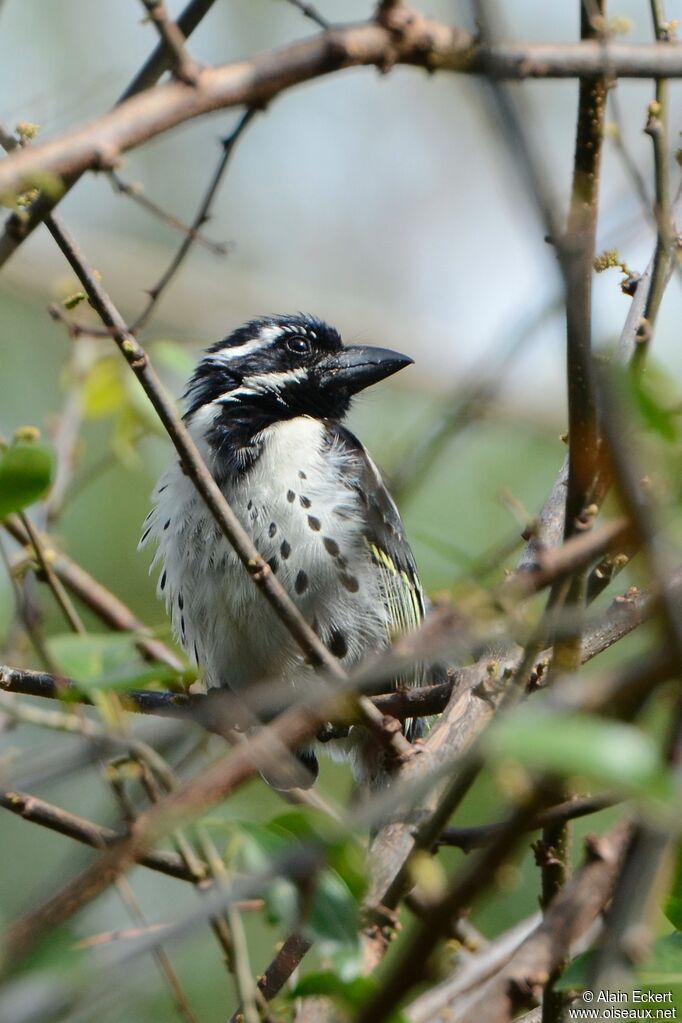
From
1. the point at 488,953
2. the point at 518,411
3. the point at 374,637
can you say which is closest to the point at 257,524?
the point at 374,637

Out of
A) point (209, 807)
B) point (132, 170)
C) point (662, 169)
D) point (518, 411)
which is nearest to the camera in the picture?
point (209, 807)

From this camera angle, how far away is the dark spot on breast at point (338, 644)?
5738 mm

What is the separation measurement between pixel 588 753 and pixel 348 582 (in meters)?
4.29

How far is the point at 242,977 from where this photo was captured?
8.68ft

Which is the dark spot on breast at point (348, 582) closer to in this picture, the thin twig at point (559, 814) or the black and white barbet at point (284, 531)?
the black and white barbet at point (284, 531)

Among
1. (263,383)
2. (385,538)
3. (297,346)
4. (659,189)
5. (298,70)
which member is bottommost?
(385,538)

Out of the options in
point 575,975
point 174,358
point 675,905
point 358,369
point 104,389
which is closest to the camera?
point 575,975

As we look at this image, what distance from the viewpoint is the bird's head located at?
6184 mm

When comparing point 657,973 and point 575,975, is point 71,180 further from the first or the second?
point 657,973

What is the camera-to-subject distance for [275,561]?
550 centimetres

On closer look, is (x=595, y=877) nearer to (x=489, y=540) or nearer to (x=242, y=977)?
(x=242, y=977)

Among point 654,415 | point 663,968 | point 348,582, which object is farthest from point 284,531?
point 654,415

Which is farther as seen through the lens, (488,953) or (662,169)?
(488,953)

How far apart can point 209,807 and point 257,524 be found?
3.55 meters
